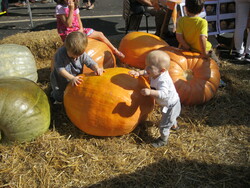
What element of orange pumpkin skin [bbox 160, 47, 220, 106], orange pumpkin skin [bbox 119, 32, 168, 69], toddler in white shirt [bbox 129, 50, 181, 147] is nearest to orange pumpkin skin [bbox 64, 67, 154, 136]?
toddler in white shirt [bbox 129, 50, 181, 147]

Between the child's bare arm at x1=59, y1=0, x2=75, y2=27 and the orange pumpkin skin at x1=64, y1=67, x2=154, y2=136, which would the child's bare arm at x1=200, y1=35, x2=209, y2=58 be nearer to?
the orange pumpkin skin at x1=64, y1=67, x2=154, y2=136

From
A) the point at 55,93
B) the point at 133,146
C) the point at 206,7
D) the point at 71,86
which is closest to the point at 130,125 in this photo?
the point at 133,146

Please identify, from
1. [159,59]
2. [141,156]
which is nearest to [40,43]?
[159,59]

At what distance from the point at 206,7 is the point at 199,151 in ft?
12.0

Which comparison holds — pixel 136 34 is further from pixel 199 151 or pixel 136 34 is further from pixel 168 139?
pixel 199 151

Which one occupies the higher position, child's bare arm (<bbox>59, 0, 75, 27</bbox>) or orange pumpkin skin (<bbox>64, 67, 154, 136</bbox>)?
child's bare arm (<bbox>59, 0, 75, 27</bbox>)

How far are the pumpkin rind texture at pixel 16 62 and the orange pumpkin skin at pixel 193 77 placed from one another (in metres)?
2.30

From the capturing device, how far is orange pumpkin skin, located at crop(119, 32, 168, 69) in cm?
441

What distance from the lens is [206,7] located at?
5461 millimetres

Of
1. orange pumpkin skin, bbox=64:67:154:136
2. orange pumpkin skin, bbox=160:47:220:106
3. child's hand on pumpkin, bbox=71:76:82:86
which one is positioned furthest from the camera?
orange pumpkin skin, bbox=160:47:220:106

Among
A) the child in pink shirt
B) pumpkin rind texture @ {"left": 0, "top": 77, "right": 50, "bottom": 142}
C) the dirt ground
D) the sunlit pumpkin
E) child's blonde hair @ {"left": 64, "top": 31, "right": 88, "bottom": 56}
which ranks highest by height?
the child in pink shirt

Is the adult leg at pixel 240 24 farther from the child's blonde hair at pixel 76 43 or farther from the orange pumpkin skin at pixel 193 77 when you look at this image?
the child's blonde hair at pixel 76 43

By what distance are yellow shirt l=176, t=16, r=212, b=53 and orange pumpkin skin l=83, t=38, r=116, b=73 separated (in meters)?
1.28

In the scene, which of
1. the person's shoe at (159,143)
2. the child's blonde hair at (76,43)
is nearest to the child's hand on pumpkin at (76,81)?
the child's blonde hair at (76,43)
